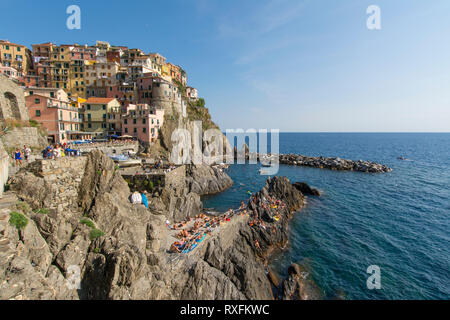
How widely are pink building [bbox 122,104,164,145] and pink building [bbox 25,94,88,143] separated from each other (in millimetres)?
10004

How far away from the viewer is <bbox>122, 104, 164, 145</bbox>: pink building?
1805 inches

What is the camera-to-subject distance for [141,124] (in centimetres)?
4603

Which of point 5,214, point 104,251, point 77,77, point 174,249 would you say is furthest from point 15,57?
point 174,249

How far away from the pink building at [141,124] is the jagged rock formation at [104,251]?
27072 mm

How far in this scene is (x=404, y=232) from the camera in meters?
27.5

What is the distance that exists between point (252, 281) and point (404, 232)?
2346cm

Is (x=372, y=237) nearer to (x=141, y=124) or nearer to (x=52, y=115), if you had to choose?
(x=141, y=124)

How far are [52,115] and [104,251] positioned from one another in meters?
34.3

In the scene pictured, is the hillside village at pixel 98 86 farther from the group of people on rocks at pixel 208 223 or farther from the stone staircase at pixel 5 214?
the stone staircase at pixel 5 214

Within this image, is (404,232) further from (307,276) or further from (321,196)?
(307,276)

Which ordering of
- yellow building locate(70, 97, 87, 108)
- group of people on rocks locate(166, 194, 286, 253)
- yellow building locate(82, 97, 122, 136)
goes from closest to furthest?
group of people on rocks locate(166, 194, 286, 253) → yellow building locate(70, 97, 87, 108) → yellow building locate(82, 97, 122, 136)

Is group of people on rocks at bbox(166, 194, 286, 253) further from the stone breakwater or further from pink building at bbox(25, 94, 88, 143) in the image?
the stone breakwater

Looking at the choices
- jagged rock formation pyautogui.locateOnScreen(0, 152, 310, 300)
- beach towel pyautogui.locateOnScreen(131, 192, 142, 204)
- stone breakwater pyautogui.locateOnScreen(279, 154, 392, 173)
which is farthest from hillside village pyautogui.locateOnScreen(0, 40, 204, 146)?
stone breakwater pyautogui.locateOnScreen(279, 154, 392, 173)

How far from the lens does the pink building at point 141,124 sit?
45.8 m
